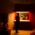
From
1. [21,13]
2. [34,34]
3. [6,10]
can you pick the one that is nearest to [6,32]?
[34,34]

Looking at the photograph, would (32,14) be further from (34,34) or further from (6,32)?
(34,34)

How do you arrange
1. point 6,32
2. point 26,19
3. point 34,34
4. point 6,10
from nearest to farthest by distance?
1. point 34,34
2. point 6,32
3. point 6,10
4. point 26,19

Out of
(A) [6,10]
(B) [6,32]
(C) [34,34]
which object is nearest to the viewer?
(C) [34,34]

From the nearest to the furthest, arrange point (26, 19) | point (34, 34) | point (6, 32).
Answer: point (34, 34), point (6, 32), point (26, 19)

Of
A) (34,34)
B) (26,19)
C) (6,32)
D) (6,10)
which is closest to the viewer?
(34,34)

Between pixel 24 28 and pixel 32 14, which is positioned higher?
pixel 32 14

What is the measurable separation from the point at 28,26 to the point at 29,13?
53.9 inches

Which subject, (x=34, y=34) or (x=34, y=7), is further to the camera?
(x=34, y=7)

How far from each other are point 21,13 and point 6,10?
5.62 ft

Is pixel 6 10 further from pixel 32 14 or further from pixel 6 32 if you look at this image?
pixel 6 32

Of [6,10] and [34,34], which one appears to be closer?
[34,34]

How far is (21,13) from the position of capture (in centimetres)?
1061

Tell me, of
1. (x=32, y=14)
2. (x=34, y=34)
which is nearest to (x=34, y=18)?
(x=32, y=14)

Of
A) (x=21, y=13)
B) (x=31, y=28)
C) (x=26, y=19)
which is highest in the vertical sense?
(x=21, y=13)
